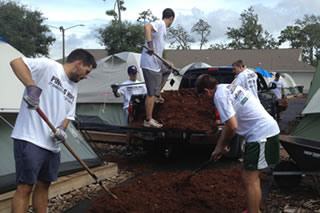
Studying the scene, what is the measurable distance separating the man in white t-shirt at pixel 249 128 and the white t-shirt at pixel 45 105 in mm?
1471

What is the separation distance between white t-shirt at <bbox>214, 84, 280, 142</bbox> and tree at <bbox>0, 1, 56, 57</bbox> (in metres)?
36.1

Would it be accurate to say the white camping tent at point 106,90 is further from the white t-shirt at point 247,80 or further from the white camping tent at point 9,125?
the white camping tent at point 9,125

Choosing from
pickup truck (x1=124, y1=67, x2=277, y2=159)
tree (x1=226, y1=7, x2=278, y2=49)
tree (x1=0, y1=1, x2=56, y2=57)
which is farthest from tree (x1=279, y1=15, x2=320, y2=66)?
pickup truck (x1=124, y1=67, x2=277, y2=159)

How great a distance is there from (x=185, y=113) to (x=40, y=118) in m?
3.74

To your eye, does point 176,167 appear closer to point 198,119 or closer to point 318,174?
point 198,119

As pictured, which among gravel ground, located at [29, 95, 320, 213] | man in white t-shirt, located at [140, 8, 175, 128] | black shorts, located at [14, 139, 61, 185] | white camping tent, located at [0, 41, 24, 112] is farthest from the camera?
man in white t-shirt, located at [140, 8, 175, 128]

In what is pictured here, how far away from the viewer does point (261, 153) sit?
3.77m

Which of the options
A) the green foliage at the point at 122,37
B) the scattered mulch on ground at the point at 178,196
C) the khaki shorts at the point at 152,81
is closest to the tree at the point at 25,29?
the green foliage at the point at 122,37

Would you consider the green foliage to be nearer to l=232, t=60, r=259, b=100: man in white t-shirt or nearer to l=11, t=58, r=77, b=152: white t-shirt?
l=232, t=60, r=259, b=100: man in white t-shirt

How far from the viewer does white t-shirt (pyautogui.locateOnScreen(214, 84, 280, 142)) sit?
12.3 feet

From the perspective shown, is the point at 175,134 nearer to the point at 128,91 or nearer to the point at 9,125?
the point at 128,91

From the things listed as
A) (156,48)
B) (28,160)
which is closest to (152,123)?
(156,48)

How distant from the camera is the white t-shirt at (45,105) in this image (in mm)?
3225

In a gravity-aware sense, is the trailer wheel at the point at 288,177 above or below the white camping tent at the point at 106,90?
below
